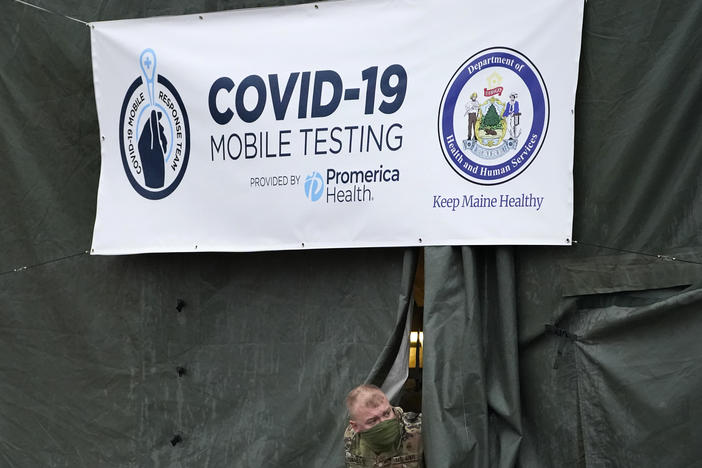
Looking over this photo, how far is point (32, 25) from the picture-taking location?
14.6 feet

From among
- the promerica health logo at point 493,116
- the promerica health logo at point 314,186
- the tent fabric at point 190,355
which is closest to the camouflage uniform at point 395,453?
the tent fabric at point 190,355

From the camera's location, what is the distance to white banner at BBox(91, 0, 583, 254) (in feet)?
11.8

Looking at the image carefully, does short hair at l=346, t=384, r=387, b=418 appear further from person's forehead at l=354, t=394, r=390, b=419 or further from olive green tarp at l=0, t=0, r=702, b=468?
olive green tarp at l=0, t=0, r=702, b=468

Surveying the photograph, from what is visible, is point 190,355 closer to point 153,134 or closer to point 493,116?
point 153,134

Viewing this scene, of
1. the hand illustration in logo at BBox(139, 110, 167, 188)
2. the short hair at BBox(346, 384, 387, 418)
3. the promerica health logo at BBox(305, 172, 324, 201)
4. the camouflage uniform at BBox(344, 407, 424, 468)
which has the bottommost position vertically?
the camouflage uniform at BBox(344, 407, 424, 468)

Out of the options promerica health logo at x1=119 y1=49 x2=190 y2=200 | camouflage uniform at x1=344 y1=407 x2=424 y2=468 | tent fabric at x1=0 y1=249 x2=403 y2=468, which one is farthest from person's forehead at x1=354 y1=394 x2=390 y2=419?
promerica health logo at x1=119 y1=49 x2=190 y2=200

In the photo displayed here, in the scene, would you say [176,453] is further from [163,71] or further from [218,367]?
[163,71]

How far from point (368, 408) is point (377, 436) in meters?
0.11

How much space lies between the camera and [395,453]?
361 centimetres

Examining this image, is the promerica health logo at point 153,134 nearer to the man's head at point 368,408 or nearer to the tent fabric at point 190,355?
the tent fabric at point 190,355

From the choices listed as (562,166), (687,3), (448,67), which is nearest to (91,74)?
(448,67)

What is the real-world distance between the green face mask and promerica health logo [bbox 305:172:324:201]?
989 mm

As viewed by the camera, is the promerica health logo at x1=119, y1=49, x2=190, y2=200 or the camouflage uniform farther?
the promerica health logo at x1=119, y1=49, x2=190, y2=200

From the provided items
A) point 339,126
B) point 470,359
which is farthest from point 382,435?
point 339,126
